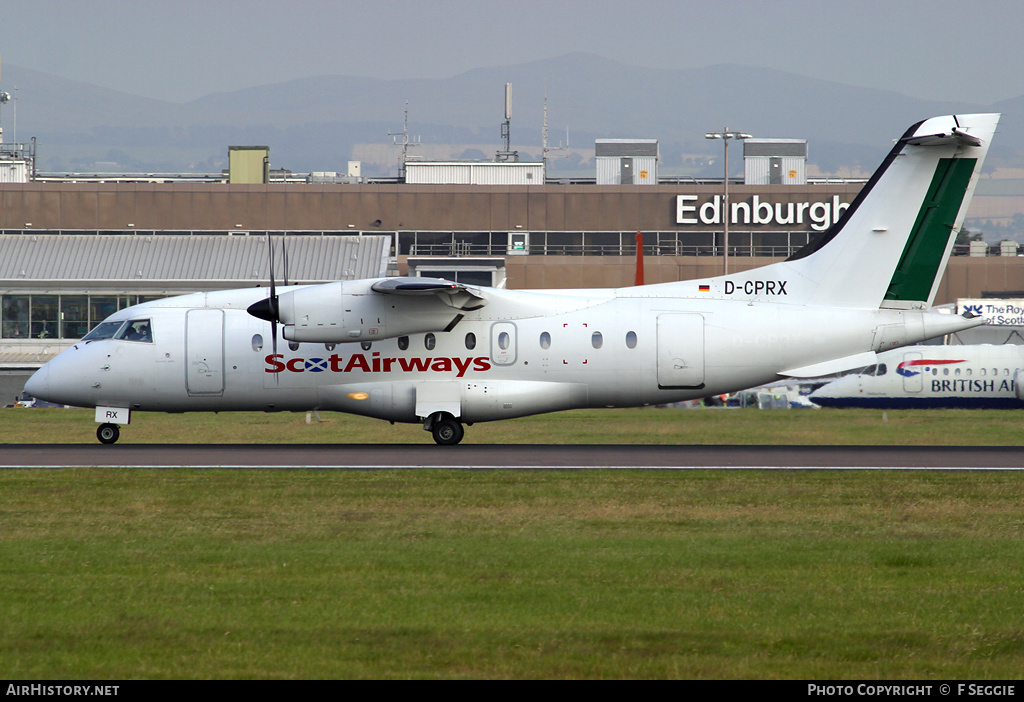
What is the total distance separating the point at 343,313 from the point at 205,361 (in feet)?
13.4

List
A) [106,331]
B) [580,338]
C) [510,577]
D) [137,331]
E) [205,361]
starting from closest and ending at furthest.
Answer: [510,577]
[580,338]
[205,361]
[137,331]
[106,331]

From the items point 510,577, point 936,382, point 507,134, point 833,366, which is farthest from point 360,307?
point 507,134

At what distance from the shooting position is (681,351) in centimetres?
2603

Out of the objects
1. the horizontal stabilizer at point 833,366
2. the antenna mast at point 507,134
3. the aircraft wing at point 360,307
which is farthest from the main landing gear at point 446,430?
the antenna mast at point 507,134

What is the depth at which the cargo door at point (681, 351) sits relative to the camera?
85.4 feet

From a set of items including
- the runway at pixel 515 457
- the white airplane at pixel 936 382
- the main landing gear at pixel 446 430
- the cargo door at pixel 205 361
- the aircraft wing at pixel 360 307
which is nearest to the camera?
the runway at pixel 515 457

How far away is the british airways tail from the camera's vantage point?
25.8m

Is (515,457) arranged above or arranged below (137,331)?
below

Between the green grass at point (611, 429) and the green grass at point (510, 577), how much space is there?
1145 centimetres

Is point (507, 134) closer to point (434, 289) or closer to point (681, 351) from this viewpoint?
point (681, 351)

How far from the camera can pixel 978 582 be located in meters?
12.8

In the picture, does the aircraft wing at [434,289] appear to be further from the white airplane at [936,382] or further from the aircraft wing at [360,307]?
the white airplane at [936,382]

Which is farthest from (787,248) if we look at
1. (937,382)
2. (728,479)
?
(728,479)
